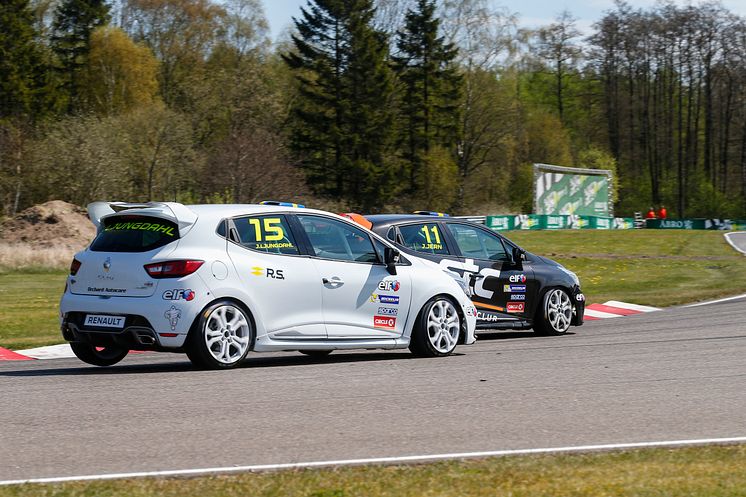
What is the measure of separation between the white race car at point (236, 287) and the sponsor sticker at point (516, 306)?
122 inches

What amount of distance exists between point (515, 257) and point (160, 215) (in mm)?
6097

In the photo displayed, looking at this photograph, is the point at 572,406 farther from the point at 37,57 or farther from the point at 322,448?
the point at 37,57

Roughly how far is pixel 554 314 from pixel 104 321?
7.08 metres

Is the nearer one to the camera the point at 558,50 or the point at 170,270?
the point at 170,270

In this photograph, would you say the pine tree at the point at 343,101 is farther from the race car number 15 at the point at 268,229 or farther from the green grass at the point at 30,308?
the race car number 15 at the point at 268,229

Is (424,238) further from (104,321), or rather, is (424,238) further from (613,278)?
(613,278)

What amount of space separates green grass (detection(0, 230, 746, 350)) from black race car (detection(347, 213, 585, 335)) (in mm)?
4870

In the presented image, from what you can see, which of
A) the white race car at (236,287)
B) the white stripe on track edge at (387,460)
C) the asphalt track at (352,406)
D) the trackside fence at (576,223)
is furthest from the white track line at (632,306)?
the trackside fence at (576,223)

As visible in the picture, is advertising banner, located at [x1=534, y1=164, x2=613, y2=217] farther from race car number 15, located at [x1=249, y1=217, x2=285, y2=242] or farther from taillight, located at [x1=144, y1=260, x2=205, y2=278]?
taillight, located at [x1=144, y1=260, x2=205, y2=278]

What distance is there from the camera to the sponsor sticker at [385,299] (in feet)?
36.7

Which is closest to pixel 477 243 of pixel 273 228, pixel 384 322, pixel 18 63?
pixel 384 322

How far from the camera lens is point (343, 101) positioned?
63.8 metres

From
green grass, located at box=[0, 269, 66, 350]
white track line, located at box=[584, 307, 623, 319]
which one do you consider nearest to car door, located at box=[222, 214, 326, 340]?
green grass, located at box=[0, 269, 66, 350]

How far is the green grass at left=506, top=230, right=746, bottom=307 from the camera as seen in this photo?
2358 cm
